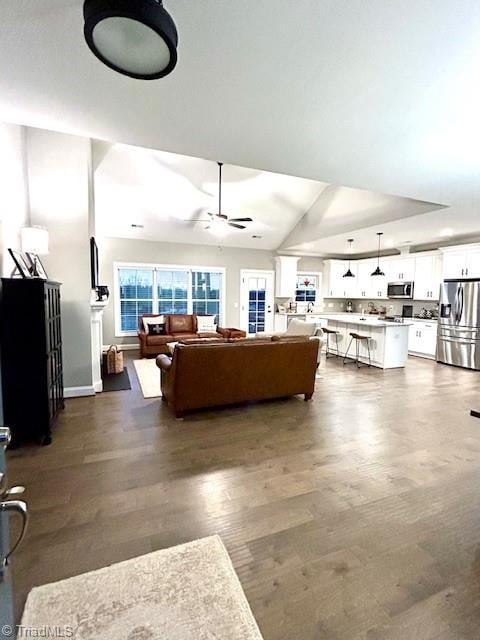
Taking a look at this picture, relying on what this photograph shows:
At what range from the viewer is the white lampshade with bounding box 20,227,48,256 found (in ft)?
10.8

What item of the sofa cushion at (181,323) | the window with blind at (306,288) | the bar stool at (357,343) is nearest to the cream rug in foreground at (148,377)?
the sofa cushion at (181,323)

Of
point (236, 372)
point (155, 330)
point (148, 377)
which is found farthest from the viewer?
point (155, 330)

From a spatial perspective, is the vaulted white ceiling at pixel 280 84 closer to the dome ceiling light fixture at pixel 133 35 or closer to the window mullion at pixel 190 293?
the dome ceiling light fixture at pixel 133 35

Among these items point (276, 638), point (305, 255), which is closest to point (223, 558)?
point (276, 638)

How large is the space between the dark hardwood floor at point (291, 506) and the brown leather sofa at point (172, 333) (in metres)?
3.15

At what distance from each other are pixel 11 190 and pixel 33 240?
0.58 meters

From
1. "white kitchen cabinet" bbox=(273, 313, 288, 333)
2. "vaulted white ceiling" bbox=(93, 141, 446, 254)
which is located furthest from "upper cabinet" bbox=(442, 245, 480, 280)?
"white kitchen cabinet" bbox=(273, 313, 288, 333)

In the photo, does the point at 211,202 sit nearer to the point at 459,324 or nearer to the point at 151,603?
the point at 459,324

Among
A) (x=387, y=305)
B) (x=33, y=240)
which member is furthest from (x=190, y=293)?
(x=387, y=305)

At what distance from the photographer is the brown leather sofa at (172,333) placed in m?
6.98

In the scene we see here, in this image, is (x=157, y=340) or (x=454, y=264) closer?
(x=454, y=264)

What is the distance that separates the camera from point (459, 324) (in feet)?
21.1

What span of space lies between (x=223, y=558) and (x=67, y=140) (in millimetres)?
4732

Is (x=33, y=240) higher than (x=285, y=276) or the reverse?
the reverse
